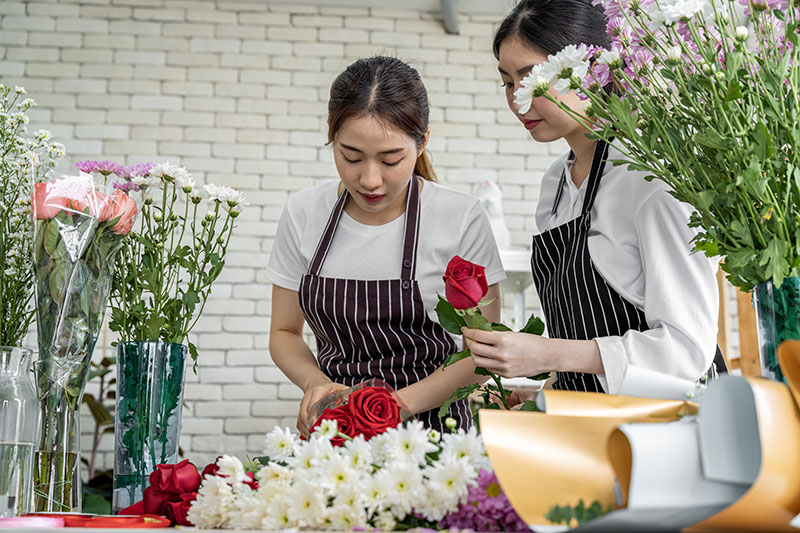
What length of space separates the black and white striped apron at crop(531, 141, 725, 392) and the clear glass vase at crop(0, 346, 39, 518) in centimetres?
92

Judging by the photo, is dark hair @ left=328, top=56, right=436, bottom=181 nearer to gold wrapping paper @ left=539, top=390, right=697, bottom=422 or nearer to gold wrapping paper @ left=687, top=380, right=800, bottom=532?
gold wrapping paper @ left=539, top=390, right=697, bottom=422

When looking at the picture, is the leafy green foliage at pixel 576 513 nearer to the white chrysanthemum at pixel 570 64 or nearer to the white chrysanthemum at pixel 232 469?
the white chrysanthemum at pixel 232 469

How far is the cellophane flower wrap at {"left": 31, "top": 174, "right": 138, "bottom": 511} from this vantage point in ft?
3.84

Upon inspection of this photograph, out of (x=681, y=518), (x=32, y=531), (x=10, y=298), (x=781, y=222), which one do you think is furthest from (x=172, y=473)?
(x=781, y=222)

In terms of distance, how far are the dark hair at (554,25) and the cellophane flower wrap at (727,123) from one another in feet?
1.83

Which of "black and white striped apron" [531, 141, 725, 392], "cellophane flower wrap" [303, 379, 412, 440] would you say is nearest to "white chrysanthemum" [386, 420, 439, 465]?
"cellophane flower wrap" [303, 379, 412, 440]

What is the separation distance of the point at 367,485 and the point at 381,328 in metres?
1.11

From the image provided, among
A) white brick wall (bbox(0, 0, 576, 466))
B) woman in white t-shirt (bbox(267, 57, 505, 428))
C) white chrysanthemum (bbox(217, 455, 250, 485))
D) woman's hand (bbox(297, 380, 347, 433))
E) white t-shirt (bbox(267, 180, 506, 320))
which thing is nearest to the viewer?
white chrysanthemum (bbox(217, 455, 250, 485))

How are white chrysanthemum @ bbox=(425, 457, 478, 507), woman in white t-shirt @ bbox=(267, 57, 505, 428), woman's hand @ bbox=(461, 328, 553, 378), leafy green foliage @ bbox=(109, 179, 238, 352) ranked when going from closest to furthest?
1. white chrysanthemum @ bbox=(425, 457, 478, 507)
2. woman's hand @ bbox=(461, 328, 553, 378)
3. leafy green foliage @ bbox=(109, 179, 238, 352)
4. woman in white t-shirt @ bbox=(267, 57, 505, 428)

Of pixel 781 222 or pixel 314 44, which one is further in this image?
pixel 314 44

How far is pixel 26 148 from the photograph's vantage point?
138 centimetres

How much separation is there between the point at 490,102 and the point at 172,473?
412 centimetres

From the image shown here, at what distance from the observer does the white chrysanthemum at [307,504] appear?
67 cm

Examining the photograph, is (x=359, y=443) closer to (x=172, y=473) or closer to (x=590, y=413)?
(x=590, y=413)
